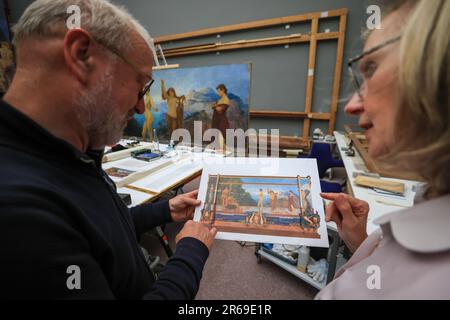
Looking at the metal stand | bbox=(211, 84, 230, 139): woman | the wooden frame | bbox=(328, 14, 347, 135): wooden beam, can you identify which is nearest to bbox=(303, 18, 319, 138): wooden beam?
the wooden frame

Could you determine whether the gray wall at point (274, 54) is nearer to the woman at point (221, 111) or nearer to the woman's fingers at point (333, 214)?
the woman at point (221, 111)

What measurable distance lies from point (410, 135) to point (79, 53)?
2.46ft

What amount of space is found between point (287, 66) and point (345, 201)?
3.29 meters

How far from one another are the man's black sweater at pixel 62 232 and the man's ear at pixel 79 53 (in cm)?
17

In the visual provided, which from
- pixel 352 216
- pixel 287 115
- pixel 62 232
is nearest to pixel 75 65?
pixel 62 232

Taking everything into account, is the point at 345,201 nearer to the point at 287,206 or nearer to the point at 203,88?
the point at 287,206

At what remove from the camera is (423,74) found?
289 mm

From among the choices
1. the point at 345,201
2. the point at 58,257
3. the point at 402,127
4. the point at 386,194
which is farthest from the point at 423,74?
the point at 386,194

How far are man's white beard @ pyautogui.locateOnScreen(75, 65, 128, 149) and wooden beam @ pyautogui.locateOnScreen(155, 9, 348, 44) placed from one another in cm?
350

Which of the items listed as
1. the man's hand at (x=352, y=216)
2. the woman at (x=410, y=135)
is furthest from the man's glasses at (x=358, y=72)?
the man's hand at (x=352, y=216)

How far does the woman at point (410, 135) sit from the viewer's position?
29cm

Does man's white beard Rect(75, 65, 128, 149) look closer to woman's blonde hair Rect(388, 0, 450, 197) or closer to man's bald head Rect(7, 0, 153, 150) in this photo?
man's bald head Rect(7, 0, 153, 150)

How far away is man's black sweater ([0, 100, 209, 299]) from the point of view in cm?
36
